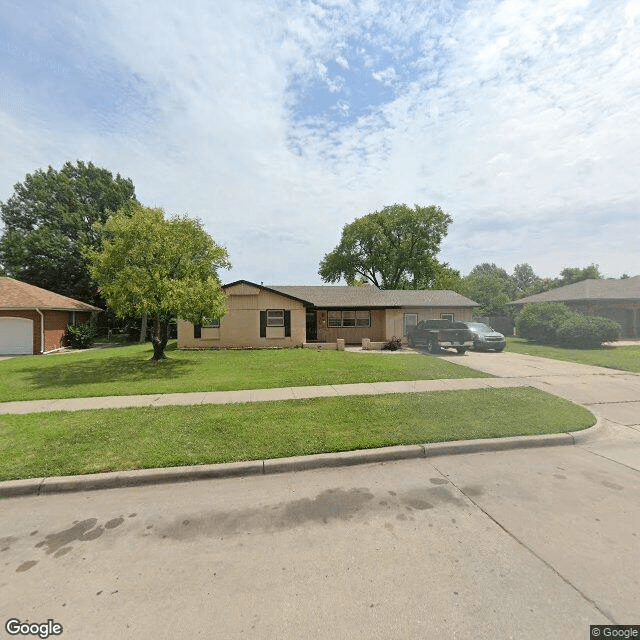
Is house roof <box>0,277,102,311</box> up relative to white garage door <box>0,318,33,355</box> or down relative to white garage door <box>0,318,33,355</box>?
up

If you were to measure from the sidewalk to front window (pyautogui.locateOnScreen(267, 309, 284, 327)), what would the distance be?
1078 cm

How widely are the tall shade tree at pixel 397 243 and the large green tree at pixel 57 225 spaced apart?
27.9 m

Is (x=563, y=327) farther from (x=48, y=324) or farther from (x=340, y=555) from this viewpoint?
(x=48, y=324)

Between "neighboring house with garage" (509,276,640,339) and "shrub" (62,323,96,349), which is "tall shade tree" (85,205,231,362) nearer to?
"shrub" (62,323,96,349)

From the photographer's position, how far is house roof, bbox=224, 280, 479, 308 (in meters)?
21.9

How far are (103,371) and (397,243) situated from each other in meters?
39.9

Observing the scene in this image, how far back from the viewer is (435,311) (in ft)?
74.3

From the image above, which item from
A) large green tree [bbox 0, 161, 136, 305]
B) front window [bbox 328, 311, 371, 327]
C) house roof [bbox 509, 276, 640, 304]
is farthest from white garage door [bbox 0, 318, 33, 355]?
house roof [bbox 509, 276, 640, 304]

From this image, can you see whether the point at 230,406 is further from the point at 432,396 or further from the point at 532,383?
the point at 532,383

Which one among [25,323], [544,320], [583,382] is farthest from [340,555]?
[544,320]

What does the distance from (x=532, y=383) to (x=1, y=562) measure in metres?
11.4

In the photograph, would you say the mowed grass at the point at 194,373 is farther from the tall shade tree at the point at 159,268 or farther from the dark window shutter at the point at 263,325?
the dark window shutter at the point at 263,325

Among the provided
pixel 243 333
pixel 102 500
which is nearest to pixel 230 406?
pixel 102 500

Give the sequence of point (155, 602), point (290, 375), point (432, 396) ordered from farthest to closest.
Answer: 1. point (290, 375)
2. point (432, 396)
3. point (155, 602)
